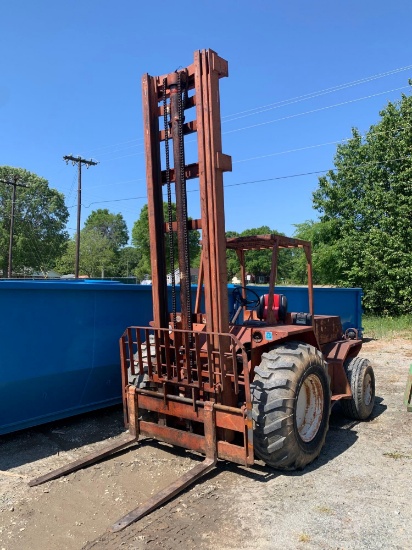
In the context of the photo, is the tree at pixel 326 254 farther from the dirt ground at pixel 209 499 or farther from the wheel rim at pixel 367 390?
the dirt ground at pixel 209 499

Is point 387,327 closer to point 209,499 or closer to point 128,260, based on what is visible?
point 209,499

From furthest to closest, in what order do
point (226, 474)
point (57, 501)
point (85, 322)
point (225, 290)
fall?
point (85, 322)
point (225, 290)
point (226, 474)
point (57, 501)

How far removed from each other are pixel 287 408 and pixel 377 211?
58.1 feet

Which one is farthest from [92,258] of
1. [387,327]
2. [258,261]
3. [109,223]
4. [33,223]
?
[387,327]

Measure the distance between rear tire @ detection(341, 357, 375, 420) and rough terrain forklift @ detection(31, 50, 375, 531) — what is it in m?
0.65

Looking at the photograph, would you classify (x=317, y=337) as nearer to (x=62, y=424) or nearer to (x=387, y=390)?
(x=387, y=390)

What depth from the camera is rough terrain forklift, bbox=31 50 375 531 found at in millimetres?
4434

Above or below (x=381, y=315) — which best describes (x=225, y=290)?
above

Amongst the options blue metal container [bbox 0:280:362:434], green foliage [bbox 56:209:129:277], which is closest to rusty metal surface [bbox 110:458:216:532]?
blue metal container [bbox 0:280:362:434]

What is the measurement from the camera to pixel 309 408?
16.6 feet

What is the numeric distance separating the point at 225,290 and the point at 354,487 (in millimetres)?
2229

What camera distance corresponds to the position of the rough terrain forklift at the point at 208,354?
4434mm

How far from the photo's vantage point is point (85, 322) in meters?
6.15

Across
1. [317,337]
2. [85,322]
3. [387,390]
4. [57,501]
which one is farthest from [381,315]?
[57,501]
